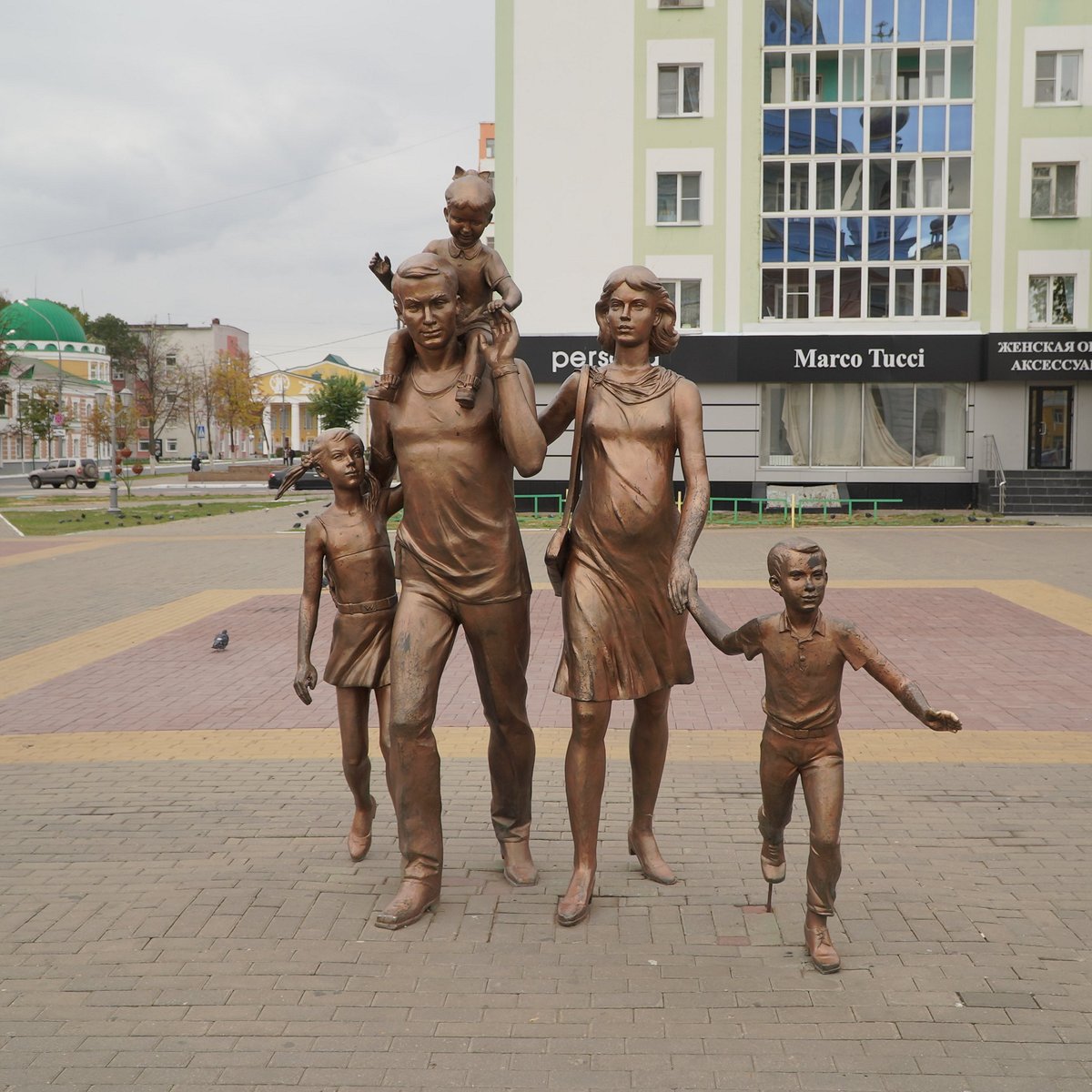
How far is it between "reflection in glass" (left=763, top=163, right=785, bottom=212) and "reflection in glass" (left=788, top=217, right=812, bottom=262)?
0.48 m

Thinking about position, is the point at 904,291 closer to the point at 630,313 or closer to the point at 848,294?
the point at 848,294

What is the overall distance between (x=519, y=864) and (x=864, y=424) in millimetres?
26810

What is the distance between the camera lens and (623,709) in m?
8.15

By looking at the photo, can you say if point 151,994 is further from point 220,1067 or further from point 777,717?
point 777,717

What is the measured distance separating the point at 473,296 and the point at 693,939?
2496 millimetres

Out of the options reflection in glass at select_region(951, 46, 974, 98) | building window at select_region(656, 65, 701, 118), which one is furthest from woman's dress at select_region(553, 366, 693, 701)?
reflection in glass at select_region(951, 46, 974, 98)

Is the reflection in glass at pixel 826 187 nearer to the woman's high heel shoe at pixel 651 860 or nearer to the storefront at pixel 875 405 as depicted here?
the storefront at pixel 875 405

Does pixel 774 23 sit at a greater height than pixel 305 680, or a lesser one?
greater

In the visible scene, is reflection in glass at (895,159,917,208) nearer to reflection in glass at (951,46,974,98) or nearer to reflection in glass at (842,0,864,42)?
reflection in glass at (951,46,974,98)

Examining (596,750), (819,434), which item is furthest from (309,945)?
(819,434)

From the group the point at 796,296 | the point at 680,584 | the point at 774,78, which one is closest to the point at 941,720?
the point at 680,584

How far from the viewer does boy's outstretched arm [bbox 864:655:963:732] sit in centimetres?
376

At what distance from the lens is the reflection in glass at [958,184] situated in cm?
2947

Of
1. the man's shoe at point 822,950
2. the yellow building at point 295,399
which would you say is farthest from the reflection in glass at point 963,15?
the yellow building at point 295,399
